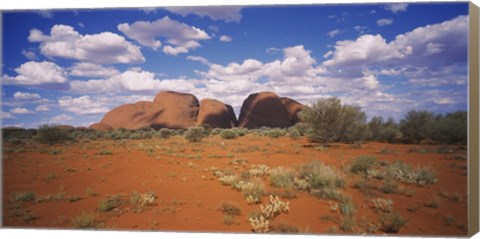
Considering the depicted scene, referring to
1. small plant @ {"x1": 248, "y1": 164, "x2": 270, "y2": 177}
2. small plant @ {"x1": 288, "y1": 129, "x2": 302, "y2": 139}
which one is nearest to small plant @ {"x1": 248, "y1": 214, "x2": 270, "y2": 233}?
small plant @ {"x1": 248, "y1": 164, "x2": 270, "y2": 177}

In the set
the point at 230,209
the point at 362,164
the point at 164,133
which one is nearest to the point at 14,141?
the point at 164,133

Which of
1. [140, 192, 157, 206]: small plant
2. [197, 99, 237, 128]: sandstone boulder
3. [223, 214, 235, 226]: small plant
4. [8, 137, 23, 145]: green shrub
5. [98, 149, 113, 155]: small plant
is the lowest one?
[223, 214, 235, 226]: small plant

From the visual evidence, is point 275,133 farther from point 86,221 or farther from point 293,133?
point 86,221

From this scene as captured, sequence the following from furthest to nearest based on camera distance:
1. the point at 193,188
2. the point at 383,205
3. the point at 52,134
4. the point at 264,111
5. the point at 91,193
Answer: the point at 52,134 < the point at 264,111 < the point at 193,188 < the point at 91,193 < the point at 383,205

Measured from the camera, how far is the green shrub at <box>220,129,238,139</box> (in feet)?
29.0

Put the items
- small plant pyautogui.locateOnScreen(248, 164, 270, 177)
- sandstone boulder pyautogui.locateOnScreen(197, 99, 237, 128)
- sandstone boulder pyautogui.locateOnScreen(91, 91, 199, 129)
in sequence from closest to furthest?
small plant pyautogui.locateOnScreen(248, 164, 270, 177)
sandstone boulder pyautogui.locateOnScreen(91, 91, 199, 129)
sandstone boulder pyautogui.locateOnScreen(197, 99, 237, 128)

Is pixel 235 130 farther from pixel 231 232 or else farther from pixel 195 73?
pixel 231 232

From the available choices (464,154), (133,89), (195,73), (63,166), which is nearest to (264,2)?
(195,73)

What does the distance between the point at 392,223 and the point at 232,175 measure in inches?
118

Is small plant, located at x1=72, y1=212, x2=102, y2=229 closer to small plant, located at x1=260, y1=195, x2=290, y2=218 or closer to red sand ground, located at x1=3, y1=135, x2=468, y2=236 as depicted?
red sand ground, located at x1=3, y1=135, x2=468, y2=236

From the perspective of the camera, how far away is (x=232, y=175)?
725 centimetres

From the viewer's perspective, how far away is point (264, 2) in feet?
22.5

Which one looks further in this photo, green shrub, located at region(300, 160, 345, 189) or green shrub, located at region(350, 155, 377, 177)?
green shrub, located at region(350, 155, 377, 177)

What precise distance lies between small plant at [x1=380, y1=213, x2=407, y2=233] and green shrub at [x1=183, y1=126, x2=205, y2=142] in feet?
16.7
